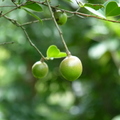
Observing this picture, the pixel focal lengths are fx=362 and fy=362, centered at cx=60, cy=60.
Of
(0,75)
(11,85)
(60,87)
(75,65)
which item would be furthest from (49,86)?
(75,65)

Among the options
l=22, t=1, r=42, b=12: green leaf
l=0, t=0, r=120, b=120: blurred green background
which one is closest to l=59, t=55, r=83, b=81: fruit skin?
l=22, t=1, r=42, b=12: green leaf

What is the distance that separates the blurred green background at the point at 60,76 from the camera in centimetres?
253

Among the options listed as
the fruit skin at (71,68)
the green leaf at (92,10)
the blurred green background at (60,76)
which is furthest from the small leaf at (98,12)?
the blurred green background at (60,76)

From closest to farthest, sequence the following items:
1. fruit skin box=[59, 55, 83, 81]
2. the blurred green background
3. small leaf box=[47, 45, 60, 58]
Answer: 1. fruit skin box=[59, 55, 83, 81]
2. small leaf box=[47, 45, 60, 58]
3. the blurred green background

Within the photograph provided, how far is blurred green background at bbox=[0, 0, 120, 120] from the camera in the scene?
8.29 feet

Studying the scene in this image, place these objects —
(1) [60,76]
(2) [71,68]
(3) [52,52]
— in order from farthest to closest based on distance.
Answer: (1) [60,76] < (3) [52,52] < (2) [71,68]

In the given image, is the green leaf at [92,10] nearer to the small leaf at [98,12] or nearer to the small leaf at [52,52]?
the small leaf at [98,12]

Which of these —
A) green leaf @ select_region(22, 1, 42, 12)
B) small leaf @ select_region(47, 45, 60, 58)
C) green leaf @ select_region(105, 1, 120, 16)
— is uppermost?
green leaf @ select_region(22, 1, 42, 12)

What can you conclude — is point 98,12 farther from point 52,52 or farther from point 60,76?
point 60,76

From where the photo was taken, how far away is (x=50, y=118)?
2.98 m

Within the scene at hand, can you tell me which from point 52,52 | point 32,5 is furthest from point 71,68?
point 32,5

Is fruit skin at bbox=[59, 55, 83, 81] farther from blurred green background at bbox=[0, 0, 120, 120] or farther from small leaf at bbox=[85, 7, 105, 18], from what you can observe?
blurred green background at bbox=[0, 0, 120, 120]

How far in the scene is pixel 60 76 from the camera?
3.00 m

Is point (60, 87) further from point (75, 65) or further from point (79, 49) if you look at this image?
point (75, 65)
